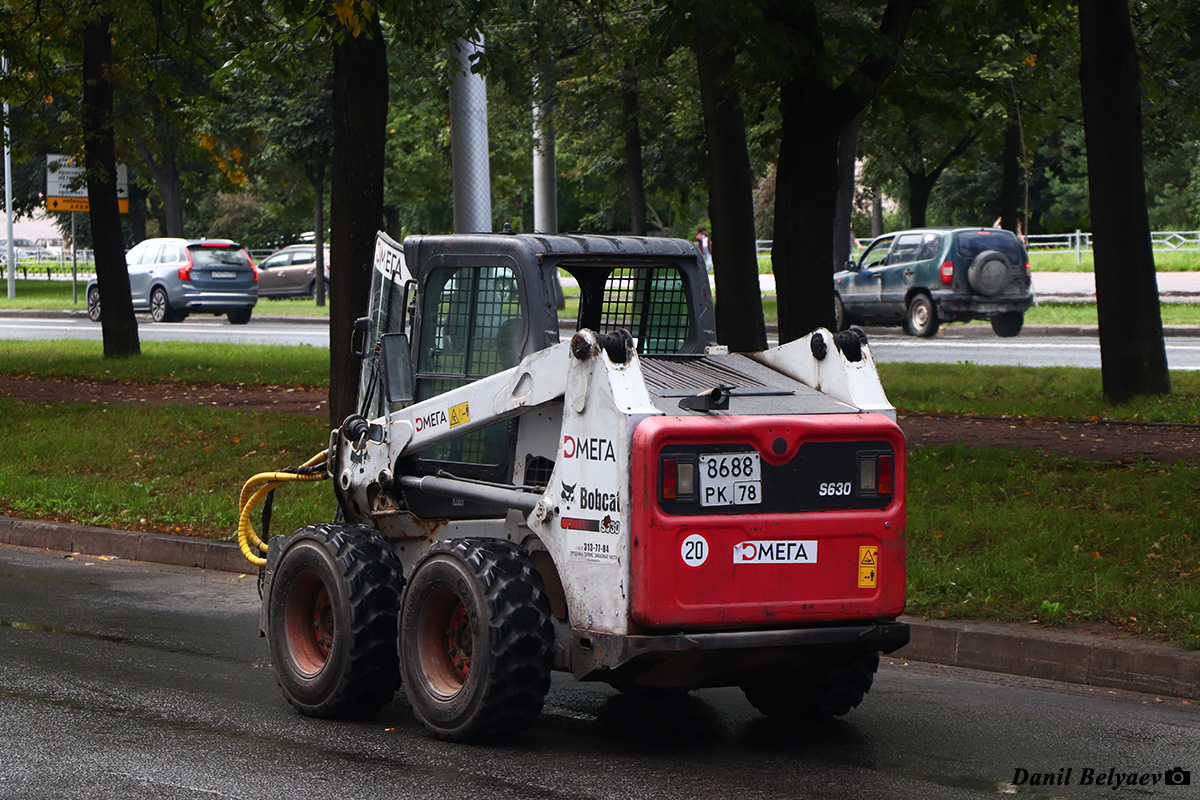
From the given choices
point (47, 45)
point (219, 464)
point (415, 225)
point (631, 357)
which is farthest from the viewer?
point (415, 225)

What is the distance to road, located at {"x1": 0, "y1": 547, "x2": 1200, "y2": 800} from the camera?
18.0 ft

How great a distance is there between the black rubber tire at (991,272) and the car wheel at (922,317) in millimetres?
1049

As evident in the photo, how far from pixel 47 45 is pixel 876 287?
602 inches

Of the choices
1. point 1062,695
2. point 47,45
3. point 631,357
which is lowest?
point 1062,695

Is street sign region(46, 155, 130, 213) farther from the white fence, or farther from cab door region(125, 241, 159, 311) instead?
the white fence

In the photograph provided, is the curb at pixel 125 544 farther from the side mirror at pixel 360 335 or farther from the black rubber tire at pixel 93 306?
the black rubber tire at pixel 93 306

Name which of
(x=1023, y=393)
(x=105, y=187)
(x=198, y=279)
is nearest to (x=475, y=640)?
(x=1023, y=393)

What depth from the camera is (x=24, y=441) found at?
14.8 meters

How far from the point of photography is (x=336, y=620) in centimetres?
637

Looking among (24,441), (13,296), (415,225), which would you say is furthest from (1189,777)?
(415,225)

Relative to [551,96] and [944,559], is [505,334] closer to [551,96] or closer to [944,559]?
[944,559]

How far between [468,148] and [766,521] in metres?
8.66

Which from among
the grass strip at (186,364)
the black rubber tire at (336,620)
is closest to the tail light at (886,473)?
the black rubber tire at (336,620)

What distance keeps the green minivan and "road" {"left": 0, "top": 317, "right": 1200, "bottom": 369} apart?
0.42 meters
